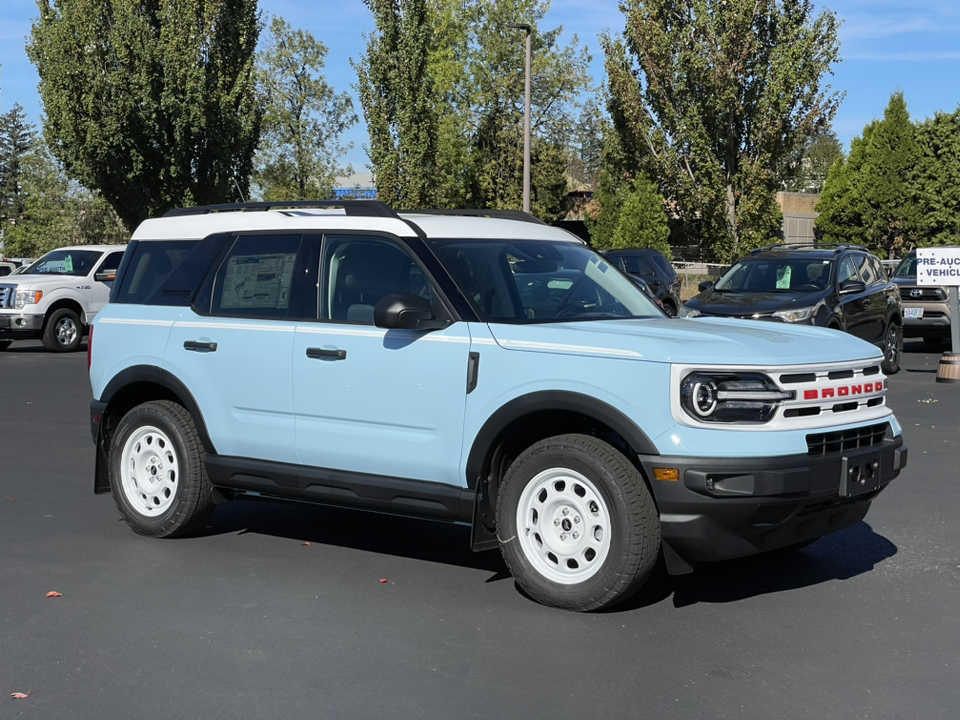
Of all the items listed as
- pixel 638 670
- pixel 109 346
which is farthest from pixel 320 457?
pixel 638 670

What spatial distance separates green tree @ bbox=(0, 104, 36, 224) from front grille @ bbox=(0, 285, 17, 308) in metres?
94.1

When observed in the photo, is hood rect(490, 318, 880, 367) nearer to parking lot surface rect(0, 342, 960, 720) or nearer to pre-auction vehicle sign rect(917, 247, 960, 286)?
parking lot surface rect(0, 342, 960, 720)

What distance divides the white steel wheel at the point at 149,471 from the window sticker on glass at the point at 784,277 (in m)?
10.8

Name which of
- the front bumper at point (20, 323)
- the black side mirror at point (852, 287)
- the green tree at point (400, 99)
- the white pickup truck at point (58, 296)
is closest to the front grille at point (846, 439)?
the black side mirror at point (852, 287)

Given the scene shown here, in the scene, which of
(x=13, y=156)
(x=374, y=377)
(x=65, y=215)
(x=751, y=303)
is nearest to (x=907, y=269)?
(x=751, y=303)

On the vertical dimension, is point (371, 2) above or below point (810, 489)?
above

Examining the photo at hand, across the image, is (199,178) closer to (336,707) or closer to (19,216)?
(336,707)

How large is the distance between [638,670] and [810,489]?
1140 millimetres

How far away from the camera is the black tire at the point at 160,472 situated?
6.97m

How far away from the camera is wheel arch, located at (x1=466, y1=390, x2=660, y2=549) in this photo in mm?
5590

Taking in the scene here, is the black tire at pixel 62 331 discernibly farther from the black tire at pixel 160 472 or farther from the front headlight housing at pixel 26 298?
the black tire at pixel 160 472

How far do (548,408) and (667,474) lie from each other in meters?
0.66

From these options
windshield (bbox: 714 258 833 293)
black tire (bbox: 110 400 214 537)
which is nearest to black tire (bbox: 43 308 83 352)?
windshield (bbox: 714 258 833 293)

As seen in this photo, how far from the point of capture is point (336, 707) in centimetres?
443
